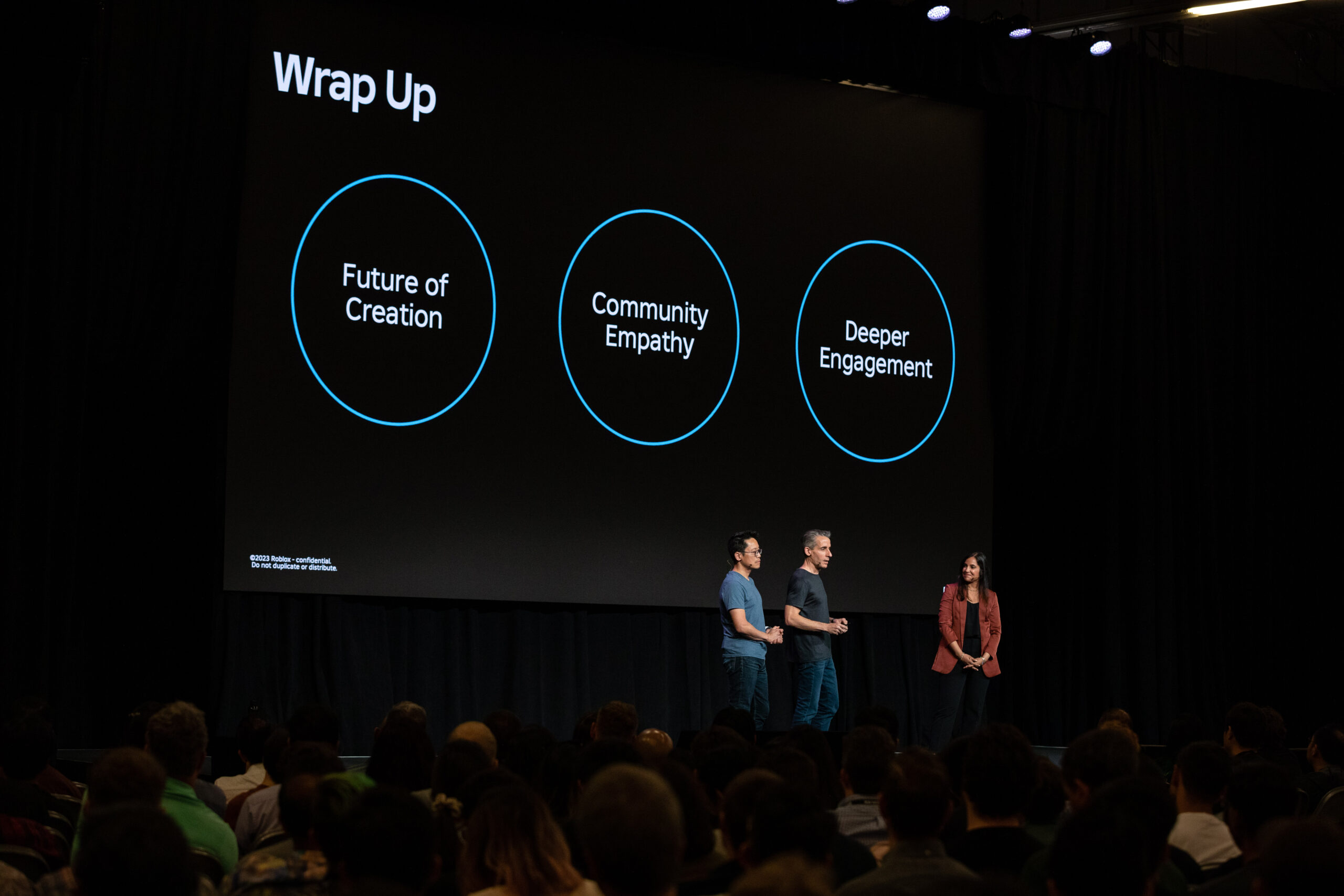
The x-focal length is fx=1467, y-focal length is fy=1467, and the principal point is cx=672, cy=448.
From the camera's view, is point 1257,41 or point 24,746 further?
point 1257,41

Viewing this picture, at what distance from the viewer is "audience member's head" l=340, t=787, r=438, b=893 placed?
6.50 ft

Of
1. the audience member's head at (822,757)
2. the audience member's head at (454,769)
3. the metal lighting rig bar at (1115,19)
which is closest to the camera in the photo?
the audience member's head at (454,769)

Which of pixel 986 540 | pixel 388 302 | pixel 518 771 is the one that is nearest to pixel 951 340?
pixel 986 540

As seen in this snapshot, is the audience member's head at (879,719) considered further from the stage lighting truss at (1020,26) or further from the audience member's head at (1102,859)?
the stage lighting truss at (1020,26)

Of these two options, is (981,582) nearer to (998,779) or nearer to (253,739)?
(253,739)

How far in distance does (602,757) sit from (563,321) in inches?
211

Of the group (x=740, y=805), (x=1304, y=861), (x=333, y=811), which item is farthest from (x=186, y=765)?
(x=1304, y=861)

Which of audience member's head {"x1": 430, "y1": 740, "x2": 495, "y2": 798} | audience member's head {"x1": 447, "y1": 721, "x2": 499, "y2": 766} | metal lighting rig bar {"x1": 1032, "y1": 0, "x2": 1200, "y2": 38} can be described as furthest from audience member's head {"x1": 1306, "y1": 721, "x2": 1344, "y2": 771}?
metal lighting rig bar {"x1": 1032, "y1": 0, "x2": 1200, "y2": 38}

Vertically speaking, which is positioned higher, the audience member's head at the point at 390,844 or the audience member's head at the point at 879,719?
the audience member's head at the point at 390,844

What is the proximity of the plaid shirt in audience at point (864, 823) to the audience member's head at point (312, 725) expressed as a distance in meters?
1.48

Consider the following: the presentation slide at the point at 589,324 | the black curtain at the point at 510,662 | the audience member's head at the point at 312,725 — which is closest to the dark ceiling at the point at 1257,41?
the presentation slide at the point at 589,324

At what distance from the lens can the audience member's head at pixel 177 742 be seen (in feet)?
11.1

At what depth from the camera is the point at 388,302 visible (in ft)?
25.7

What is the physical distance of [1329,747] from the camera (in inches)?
197
